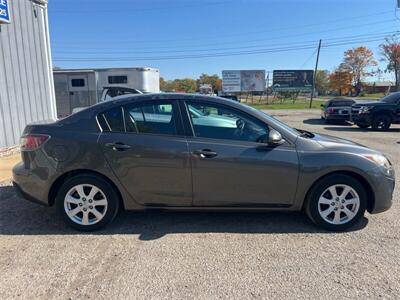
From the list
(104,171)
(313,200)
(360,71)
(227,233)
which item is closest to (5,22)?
(104,171)

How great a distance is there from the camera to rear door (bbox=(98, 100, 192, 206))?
3863mm

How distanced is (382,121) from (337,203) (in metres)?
13.1

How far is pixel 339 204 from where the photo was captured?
157 inches

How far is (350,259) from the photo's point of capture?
3352mm

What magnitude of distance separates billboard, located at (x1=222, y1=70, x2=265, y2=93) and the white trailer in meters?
29.9

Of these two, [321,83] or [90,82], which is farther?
[321,83]

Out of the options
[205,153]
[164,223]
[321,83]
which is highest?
[321,83]

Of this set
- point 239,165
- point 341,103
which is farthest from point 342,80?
point 239,165

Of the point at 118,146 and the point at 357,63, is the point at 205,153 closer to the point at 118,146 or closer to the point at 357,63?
the point at 118,146

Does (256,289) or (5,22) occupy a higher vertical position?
(5,22)

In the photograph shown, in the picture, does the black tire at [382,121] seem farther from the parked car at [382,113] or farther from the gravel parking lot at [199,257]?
the gravel parking lot at [199,257]

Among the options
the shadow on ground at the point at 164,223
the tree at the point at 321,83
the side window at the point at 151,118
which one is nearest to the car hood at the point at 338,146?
the shadow on ground at the point at 164,223

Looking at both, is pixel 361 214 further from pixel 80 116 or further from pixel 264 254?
pixel 80 116

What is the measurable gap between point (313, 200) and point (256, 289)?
4.99 ft
